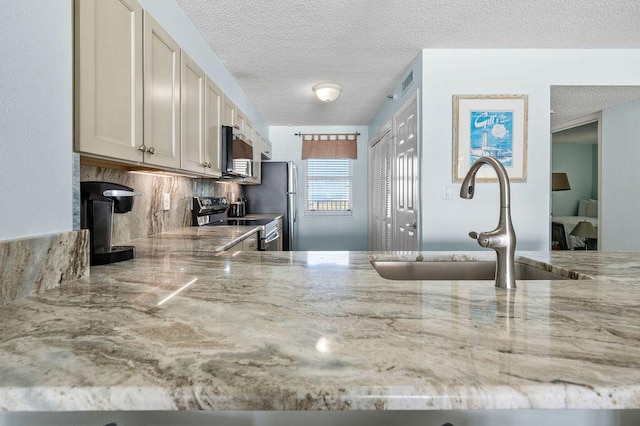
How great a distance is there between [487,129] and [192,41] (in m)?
2.38

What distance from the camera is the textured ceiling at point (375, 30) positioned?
238 centimetres

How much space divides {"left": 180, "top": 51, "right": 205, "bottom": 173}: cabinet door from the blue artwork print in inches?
84.5

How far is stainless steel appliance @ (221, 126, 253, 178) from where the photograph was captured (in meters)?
3.02

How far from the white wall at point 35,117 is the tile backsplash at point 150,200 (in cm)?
70

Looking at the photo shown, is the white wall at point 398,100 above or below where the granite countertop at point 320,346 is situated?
above

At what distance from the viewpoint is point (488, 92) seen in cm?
310

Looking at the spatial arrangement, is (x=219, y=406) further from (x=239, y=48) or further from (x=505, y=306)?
(x=239, y=48)

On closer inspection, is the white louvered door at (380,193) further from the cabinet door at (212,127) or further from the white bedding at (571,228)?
the white bedding at (571,228)

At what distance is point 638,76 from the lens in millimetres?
3131

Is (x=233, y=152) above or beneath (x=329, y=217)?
above

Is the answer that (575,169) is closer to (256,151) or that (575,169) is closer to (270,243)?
(256,151)

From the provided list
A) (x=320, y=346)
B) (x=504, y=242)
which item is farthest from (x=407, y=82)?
(x=320, y=346)

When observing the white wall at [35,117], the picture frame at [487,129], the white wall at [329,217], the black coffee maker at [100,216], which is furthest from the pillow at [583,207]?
the white wall at [35,117]

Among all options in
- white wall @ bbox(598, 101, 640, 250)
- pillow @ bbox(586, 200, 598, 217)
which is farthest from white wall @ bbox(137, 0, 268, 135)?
pillow @ bbox(586, 200, 598, 217)
